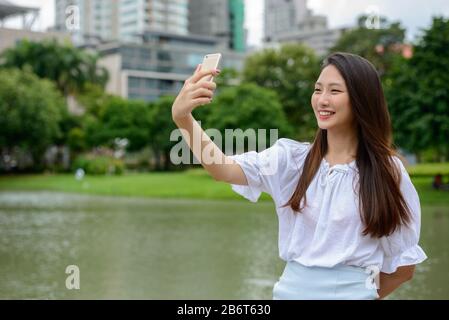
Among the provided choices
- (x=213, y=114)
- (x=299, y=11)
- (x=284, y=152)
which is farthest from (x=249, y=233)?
(x=299, y=11)

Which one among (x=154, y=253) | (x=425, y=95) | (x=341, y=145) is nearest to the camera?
(x=341, y=145)

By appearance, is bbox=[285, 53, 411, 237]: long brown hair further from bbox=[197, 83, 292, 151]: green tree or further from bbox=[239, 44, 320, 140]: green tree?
bbox=[239, 44, 320, 140]: green tree

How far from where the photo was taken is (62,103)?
41250 millimetres

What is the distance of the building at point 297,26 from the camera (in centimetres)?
9744

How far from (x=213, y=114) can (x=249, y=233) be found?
19770 millimetres

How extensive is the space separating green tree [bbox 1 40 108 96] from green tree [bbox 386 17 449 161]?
84.3ft

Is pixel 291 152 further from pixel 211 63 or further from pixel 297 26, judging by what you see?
pixel 297 26

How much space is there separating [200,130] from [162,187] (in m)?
24.4

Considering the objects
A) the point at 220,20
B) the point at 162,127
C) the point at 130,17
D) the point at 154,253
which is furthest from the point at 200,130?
the point at 220,20

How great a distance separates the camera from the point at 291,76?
133ft

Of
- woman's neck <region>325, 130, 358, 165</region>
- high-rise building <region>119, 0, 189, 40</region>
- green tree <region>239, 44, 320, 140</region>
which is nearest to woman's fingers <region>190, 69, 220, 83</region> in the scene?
woman's neck <region>325, 130, 358, 165</region>

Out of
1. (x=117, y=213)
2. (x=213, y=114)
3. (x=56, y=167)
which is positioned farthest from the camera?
(x=56, y=167)

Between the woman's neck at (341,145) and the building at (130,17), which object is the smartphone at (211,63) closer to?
the woman's neck at (341,145)
